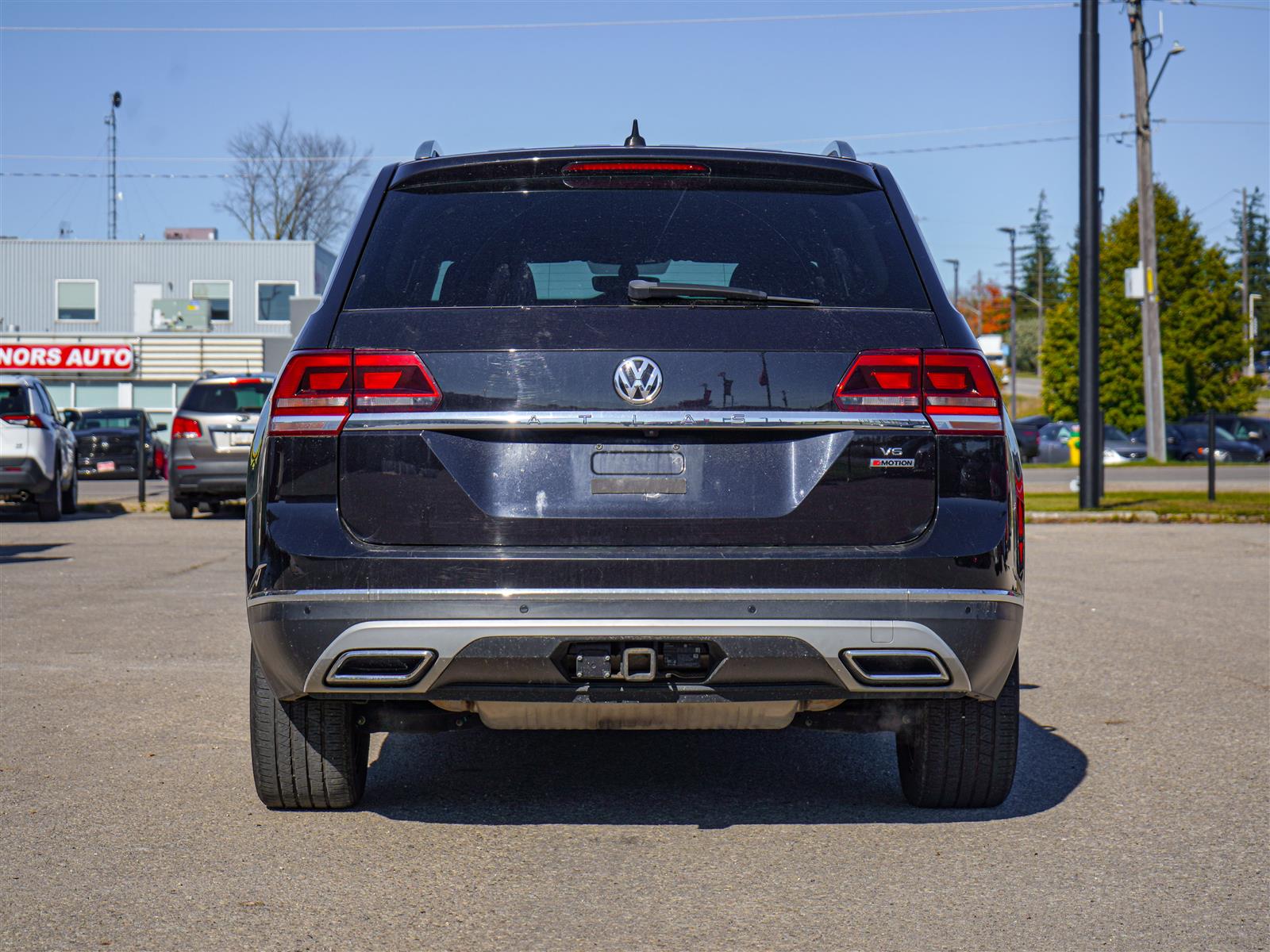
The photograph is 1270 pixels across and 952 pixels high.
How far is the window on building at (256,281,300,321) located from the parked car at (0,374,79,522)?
36.0m

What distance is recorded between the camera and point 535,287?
163 inches

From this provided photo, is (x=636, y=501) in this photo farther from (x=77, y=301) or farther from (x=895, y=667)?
(x=77, y=301)

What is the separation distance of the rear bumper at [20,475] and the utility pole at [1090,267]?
467 inches

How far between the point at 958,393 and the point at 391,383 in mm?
1452

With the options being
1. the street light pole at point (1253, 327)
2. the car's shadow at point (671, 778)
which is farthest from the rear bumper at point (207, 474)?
the street light pole at point (1253, 327)

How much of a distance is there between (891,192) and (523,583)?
1.55 metres

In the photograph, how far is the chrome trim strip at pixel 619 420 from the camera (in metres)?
3.89

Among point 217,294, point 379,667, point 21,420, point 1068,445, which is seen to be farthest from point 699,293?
point 217,294

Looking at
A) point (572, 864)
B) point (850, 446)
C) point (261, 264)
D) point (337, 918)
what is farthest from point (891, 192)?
point (261, 264)

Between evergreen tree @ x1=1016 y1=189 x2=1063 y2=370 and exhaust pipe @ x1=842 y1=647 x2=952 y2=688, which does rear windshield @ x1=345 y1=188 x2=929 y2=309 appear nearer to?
exhaust pipe @ x1=842 y1=647 x2=952 y2=688

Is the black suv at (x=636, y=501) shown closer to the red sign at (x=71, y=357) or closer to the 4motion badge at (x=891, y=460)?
the 4motion badge at (x=891, y=460)

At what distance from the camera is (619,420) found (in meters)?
3.89

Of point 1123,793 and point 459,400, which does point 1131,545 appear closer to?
point 1123,793

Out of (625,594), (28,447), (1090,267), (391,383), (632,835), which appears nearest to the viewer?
(625,594)
